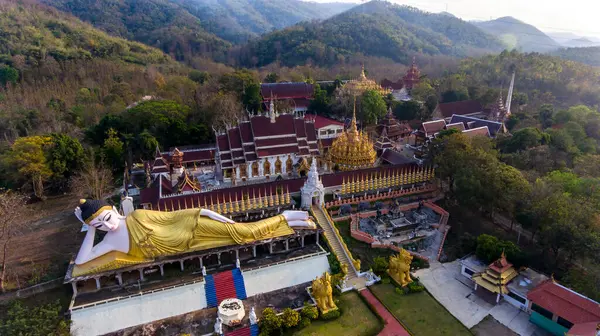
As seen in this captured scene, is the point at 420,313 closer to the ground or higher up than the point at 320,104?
closer to the ground

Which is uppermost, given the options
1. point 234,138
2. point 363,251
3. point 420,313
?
point 234,138

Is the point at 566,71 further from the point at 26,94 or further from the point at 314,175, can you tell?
the point at 26,94

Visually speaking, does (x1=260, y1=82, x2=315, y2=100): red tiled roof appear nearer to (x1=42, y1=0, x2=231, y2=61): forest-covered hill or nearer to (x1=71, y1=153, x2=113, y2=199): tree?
(x1=71, y1=153, x2=113, y2=199): tree

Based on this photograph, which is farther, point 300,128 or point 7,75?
point 7,75

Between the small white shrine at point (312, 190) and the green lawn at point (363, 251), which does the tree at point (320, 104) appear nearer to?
the small white shrine at point (312, 190)

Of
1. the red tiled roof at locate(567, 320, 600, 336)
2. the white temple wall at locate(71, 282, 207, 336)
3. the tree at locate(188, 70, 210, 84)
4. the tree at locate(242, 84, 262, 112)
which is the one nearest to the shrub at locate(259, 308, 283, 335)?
the white temple wall at locate(71, 282, 207, 336)

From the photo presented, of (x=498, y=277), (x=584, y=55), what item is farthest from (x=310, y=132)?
(x=584, y=55)

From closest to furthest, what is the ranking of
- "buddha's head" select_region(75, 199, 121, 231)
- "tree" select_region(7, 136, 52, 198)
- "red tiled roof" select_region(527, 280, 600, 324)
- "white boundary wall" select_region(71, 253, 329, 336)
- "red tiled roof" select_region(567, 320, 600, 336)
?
"red tiled roof" select_region(567, 320, 600, 336) → "red tiled roof" select_region(527, 280, 600, 324) → "white boundary wall" select_region(71, 253, 329, 336) → "buddha's head" select_region(75, 199, 121, 231) → "tree" select_region(7, 136, 52, 198)

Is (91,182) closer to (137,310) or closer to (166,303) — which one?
(137,310)
